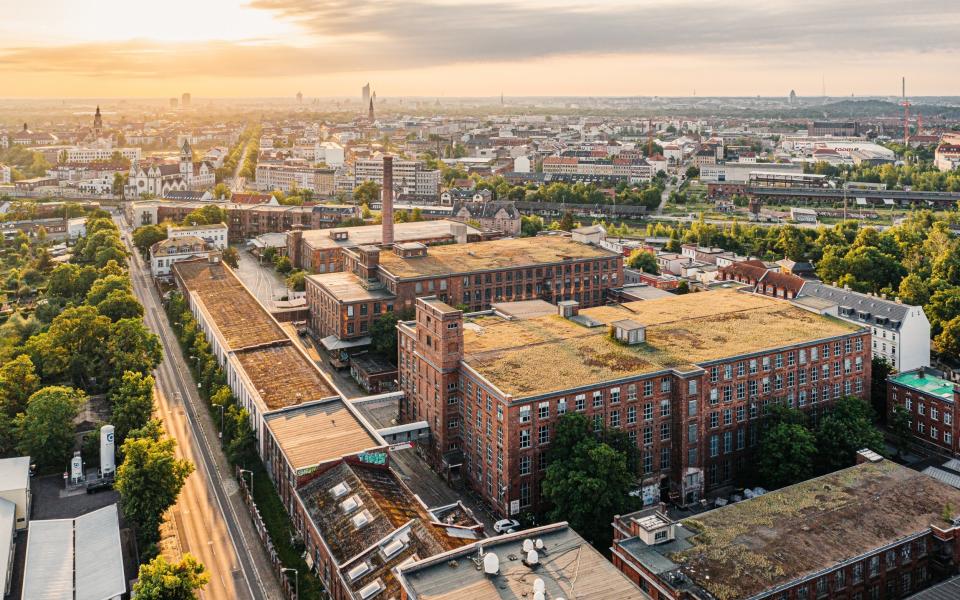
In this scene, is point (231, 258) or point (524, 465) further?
point (231, 258)

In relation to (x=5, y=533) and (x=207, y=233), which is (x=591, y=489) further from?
(x=207, y=233)

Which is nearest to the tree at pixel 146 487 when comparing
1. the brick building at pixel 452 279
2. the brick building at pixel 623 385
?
the brick building at pixel 623 385

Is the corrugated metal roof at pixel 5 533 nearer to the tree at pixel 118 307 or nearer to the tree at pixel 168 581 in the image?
the tree at pixel 168 581

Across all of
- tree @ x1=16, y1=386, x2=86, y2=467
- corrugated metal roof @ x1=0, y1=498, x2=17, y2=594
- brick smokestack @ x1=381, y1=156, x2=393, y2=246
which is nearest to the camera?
corrugated metal roof @ x1=0, y1=498, x2=17, y2=594

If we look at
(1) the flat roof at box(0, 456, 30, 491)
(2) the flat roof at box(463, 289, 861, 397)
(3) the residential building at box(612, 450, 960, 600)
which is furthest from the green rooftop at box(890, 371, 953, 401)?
(1) the flat roof at box(0, 456, 30, 491)

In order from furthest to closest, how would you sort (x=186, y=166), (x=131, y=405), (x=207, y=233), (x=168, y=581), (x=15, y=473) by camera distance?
(x=186, y=166)
(x=207, y=233)
(x=131, y=405)
(x=15, y=473)
(x=168, y=581)

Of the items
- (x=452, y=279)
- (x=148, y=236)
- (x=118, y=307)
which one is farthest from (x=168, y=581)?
(x=148, y=236)

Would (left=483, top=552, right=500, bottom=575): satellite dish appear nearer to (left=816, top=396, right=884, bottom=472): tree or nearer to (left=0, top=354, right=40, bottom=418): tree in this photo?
(left=816, top=396, right=884, bottom=472): tree
